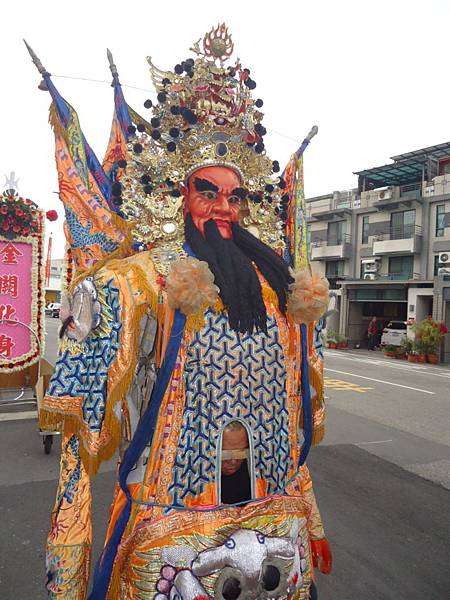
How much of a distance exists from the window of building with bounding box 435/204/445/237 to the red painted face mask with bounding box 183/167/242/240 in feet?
83.8

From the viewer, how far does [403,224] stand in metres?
26.3

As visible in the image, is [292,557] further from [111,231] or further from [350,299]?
[350,299]

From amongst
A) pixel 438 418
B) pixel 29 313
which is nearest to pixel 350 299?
pixel 438 418

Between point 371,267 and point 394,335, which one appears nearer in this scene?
point 394,335

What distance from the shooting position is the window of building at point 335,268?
2923 cm

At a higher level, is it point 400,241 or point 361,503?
point 400,241

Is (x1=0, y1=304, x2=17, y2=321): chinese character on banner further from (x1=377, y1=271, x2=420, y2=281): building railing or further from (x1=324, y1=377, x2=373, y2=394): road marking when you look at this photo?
(x1=377, y1=271, x2=420, y2=281): building railing

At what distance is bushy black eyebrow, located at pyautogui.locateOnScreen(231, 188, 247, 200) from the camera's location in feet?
6.11

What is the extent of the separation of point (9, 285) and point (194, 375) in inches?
261

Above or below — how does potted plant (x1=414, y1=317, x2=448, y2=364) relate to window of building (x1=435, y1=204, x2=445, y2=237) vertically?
below

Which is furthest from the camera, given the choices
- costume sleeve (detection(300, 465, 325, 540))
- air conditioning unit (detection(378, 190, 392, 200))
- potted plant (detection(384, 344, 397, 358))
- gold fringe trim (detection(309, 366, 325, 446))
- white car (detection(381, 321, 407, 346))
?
air conditioning unit (detection(378, 190, 392, 200))

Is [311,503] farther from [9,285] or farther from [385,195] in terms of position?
[385,195]

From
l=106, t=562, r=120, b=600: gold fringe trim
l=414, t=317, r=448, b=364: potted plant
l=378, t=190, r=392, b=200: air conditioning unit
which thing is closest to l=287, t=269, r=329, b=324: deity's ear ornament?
l=106, t=562, r=120, b=600: gold fringe trim

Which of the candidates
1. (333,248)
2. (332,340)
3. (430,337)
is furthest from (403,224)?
(430,337)
